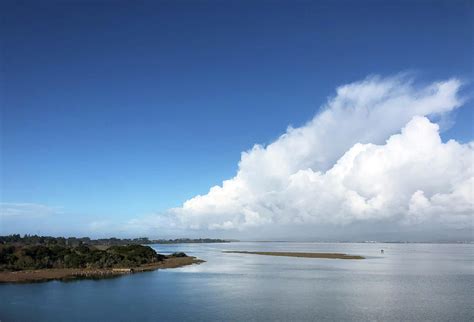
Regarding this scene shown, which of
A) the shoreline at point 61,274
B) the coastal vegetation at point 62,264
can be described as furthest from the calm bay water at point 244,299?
the coastal vegetation at point 62,264

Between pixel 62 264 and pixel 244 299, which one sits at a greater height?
pixel 62 264

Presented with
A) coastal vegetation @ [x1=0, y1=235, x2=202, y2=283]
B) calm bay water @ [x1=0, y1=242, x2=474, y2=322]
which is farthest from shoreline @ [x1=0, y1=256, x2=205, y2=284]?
calm bay water @ [x1=0, y1=242, x2=474, y2=322]

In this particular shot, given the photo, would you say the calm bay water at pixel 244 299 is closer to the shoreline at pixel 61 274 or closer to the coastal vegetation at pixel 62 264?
the shoreline at pixel 61 274

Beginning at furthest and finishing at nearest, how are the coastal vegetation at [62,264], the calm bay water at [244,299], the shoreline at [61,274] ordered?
the coastal vegetation at [62,264], the shoreline at [61,274], the calm bay water at [244,299]

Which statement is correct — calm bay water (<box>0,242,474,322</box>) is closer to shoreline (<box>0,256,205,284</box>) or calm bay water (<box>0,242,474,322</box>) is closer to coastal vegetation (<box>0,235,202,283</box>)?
shoreline (<box>0,256,205,284</box>)

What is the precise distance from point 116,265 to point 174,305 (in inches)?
2114

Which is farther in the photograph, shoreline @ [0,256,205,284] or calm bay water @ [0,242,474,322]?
shoreline @ [0,256,205,284]

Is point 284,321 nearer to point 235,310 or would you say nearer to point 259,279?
point 235,310

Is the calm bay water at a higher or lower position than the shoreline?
lower

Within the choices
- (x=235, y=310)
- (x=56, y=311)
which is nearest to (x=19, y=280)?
(x=56, y=311)

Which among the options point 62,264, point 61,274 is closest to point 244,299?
point 61,274

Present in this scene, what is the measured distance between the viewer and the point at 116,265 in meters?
96.1

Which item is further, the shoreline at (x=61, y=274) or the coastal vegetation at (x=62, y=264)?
the coastal vegetation at (x=62, y=264)

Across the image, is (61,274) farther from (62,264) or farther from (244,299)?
(244,299)
